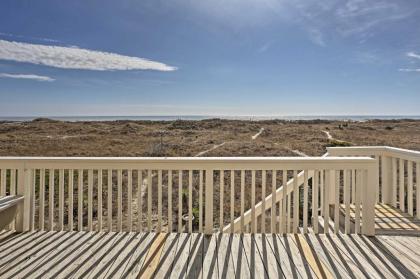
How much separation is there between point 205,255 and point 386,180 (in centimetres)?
302

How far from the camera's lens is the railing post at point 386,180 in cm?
348

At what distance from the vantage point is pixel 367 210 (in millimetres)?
2463

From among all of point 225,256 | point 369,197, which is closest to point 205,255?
point 225,256

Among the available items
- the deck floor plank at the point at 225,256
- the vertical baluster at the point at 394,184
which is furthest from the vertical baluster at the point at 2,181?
the vertical baluster at the point at 394,184

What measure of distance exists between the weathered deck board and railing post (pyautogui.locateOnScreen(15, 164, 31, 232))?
0.12 meters

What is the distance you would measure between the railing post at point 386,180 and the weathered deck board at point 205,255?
1.13 meters

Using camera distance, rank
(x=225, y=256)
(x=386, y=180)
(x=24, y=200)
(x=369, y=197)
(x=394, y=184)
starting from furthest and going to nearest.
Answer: (x=386, y=180), (x=394, y=184), (x=24, y=200), (x=369, y=197), (x=225, y=256)

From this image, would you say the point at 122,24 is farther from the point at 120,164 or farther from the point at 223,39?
the point at 120,164

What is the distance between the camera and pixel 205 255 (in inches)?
84.1

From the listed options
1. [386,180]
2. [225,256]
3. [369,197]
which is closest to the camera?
[225,256]

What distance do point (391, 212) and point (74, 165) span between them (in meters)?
4.00

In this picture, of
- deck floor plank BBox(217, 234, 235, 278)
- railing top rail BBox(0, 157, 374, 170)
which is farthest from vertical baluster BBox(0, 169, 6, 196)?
deck floor plank BBox(217, 234, 235, 278)

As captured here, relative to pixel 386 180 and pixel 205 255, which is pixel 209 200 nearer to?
pixel 205 255

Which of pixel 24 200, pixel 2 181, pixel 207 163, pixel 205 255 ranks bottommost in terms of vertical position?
pixel 205 255
